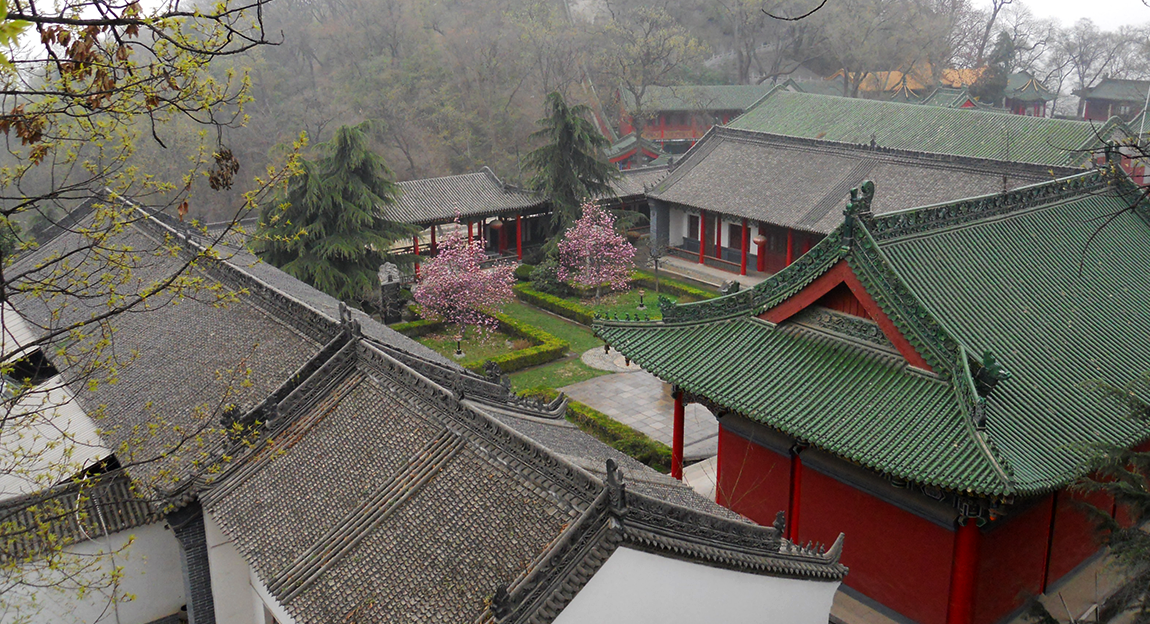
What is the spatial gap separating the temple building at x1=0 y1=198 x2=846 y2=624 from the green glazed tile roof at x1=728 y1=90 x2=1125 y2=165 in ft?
75.3

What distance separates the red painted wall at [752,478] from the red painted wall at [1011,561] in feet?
10.9

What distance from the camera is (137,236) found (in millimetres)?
23750

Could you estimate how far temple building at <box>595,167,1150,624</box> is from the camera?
12383 millimetres

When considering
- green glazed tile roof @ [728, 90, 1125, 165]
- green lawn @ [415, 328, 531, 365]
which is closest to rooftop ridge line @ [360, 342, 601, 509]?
green lawn @ [415, 328, 531, 365]

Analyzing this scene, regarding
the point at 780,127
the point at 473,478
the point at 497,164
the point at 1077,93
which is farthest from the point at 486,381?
the point at 1077,93

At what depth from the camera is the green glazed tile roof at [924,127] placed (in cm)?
3303

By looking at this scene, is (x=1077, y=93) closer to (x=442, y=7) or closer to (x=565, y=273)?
(x=442, y=7)

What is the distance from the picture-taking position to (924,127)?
38.2 meters

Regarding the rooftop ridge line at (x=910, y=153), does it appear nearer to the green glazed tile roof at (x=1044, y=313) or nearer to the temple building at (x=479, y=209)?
the temple building at (x=479, y=209)

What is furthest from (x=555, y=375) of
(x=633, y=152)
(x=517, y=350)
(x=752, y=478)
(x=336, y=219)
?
(x=633, y=152)

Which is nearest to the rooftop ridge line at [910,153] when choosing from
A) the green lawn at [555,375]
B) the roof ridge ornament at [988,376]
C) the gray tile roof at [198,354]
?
the green lawn at [555,375]

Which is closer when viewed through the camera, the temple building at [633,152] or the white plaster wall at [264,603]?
the white plaster wall at [264,603]

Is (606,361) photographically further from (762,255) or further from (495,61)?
(495,61)

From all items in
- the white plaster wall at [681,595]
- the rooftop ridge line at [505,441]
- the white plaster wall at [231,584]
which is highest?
the rooftop ridge line at [505,441]
